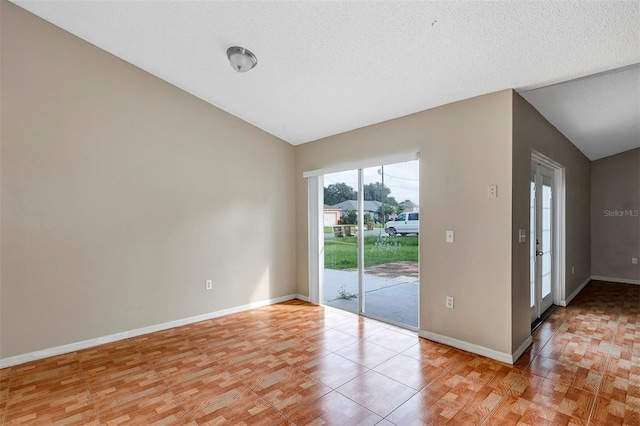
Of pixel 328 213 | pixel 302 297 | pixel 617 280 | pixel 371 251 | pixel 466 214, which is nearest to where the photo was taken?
pixel 466 214

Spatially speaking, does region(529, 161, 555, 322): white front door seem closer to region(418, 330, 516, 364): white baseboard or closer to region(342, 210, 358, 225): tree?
region(418, 330, 516, 364): white baseboard

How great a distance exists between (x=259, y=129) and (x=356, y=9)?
2.65m

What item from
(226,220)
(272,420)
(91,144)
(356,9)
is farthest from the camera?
(226,220)

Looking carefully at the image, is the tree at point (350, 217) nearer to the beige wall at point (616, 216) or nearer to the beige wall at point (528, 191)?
the beige wall at point (528, 191)

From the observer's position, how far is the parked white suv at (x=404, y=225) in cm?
353

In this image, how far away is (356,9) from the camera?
83.0 inches

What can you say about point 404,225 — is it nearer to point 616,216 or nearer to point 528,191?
point 528,191

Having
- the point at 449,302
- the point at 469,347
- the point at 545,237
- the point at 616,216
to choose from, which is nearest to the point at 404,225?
the point at 449,302

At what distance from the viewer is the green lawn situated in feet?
12.0

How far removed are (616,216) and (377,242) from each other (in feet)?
17.6

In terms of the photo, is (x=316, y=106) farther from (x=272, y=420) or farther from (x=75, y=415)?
(x=75, y=415)

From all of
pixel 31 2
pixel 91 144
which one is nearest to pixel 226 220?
pixel 91 144

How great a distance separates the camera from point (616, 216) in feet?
19.4

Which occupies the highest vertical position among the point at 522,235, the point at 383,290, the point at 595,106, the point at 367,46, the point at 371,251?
the point at 367,46
